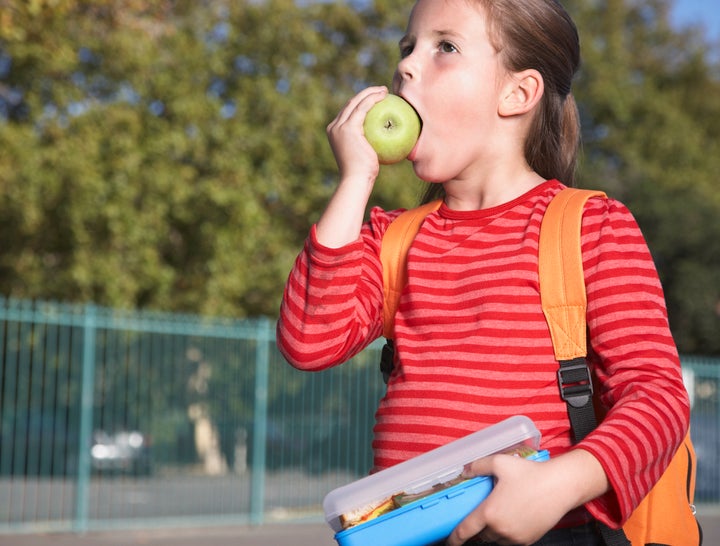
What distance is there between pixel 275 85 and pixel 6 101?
409 cm

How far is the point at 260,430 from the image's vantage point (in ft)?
40.1

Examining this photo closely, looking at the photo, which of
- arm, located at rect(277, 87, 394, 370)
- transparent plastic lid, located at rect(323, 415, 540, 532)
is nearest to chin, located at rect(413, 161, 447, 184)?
arm, located at rect(277, 87, 394, 370)

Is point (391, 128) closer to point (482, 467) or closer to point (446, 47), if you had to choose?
point (446, 47)

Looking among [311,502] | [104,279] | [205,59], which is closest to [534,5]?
[311,502]

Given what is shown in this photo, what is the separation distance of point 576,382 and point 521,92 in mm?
590

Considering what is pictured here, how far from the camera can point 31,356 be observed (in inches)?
443

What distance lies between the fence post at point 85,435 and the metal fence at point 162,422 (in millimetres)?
14

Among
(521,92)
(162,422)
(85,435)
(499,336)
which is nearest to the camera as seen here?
(499,336)

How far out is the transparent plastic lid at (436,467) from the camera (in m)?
1.60

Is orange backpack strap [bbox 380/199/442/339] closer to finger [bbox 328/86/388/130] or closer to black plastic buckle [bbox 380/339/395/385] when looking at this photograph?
black plastic buckle [bbox 380/339/395/385]

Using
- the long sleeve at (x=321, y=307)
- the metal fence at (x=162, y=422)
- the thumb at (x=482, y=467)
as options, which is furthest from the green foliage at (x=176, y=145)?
the thumb at (x=482, y=467)

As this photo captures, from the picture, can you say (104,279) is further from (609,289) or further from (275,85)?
(609,289)

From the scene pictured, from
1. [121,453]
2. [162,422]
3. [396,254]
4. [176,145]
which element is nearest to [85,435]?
[121,453]

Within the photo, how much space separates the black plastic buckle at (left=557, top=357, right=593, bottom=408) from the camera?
1781 millimetres
